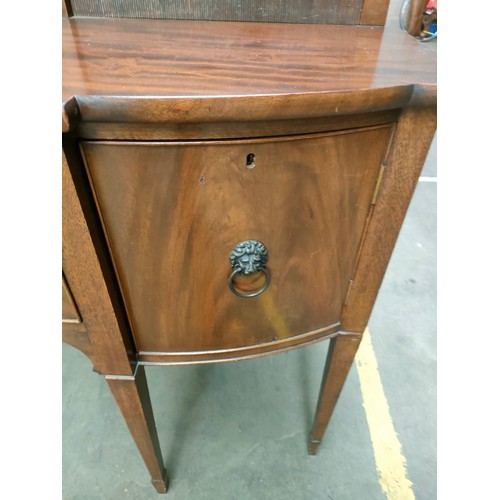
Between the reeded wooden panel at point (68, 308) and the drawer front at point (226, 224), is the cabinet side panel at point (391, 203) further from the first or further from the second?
the reeded wooden panel at point (68, 308)

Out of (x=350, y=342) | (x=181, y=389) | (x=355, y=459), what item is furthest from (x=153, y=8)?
(x=355, y=459)

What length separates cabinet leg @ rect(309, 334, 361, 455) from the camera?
732 millimetres

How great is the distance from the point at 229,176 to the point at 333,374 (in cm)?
52

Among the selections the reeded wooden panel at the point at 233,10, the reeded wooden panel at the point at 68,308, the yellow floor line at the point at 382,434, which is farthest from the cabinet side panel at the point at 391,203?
the yellow floor line at the point at 382,434

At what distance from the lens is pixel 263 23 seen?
66 centimetres

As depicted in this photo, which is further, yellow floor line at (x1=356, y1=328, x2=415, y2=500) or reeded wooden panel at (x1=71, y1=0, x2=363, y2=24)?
yellow floor line at (x1=356, y1=328, x2=415, y2=500)

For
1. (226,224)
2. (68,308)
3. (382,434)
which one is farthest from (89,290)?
(382,434)

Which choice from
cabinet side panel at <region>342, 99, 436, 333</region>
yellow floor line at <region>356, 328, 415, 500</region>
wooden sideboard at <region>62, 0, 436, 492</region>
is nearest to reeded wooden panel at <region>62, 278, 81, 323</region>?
wooden sideboard at <region>62, 0, 436, 492</region>

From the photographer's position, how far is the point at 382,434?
1057mm

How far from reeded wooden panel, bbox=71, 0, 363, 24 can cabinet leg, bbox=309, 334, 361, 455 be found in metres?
0.54

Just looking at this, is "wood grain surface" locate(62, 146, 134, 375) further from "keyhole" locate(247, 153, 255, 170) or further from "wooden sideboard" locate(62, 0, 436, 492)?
"keyhole" locate(247, 153, 255, 170)

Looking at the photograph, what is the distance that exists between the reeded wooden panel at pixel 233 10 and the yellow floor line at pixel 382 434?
37.3 inches

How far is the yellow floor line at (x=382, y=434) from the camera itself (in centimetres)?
96
